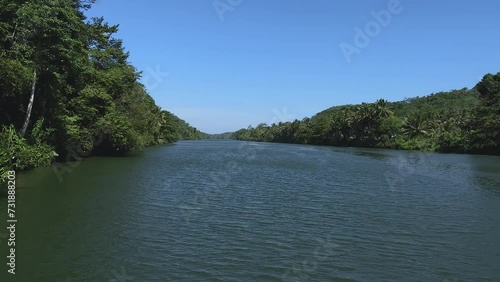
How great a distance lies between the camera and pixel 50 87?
104 feet

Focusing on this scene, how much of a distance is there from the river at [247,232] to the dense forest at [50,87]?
6163 mm

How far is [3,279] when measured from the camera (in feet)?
31.6

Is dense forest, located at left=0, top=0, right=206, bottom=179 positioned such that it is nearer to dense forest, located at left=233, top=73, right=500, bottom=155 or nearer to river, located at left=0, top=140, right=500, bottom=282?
river, located at left=0, top=140, right=500, bottom=282

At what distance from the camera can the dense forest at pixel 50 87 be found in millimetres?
25359

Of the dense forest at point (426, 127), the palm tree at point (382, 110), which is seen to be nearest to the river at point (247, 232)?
the dense forest at point (426, 127)

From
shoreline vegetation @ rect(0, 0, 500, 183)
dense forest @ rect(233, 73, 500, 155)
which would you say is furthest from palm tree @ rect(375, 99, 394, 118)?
shoreline vegetation @ rect(0, 0, 500, 183)

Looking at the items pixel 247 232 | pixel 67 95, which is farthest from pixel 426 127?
pixel 247 232

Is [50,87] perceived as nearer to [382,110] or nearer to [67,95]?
[67,95]

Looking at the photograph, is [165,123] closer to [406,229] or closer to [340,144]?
[340,144]

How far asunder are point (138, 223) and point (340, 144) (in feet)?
393

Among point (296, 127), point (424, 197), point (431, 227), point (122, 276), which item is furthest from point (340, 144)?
point (122, 276)

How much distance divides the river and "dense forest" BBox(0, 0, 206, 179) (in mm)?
6163

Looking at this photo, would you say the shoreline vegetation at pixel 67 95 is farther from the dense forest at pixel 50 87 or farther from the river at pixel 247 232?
the river at pixel 247 232

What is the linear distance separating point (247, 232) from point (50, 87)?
81.4ft
